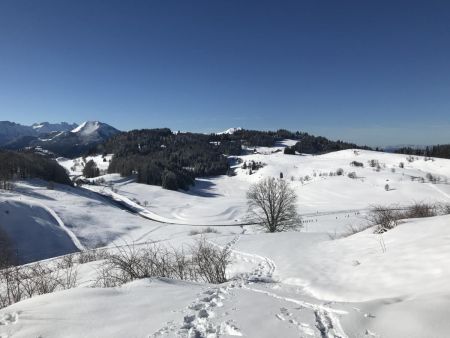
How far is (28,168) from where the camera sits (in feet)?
355

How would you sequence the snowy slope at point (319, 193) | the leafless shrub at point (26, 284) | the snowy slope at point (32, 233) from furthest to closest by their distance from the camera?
the snowy slope at point (319, 193), the snowy slope at point (32, 233), the leafless shrub at point (26, 284)

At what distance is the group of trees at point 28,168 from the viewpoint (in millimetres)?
103812

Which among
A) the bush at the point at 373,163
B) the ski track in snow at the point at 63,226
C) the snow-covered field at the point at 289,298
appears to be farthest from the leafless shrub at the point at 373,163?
the snow-covered field at the point at 289,298

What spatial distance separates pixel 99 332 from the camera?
4.75 meters

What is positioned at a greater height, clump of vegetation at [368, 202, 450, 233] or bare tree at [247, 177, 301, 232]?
clump of vegetation at [368, 202, 450, 233]

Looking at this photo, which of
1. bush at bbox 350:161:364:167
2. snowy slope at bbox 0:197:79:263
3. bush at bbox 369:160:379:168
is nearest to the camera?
snowy slope at bbox 0:197:79:263

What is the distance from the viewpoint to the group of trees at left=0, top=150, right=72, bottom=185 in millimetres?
103812

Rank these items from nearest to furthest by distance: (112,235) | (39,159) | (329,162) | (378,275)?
(378,275) → (112,235) → (39,159) → (329,162)

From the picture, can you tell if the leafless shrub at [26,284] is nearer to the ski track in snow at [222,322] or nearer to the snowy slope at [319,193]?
the ski track in snow at [222,322]

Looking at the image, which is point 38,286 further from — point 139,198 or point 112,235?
point 139,198

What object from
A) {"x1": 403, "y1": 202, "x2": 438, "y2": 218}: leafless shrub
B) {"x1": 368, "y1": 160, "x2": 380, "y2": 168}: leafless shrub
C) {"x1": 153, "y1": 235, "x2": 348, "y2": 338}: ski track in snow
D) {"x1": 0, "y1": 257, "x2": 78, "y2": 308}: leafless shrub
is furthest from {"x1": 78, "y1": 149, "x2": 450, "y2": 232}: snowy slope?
{"x1": 153, "y1": 235, "x2": 348, "y2": 338}: ski track in snow

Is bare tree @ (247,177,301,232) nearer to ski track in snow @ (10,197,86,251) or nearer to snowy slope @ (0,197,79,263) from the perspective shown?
ski track in snow @ (10,197,86,251)

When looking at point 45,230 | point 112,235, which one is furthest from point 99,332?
point 112,235

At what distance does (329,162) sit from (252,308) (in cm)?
20085
